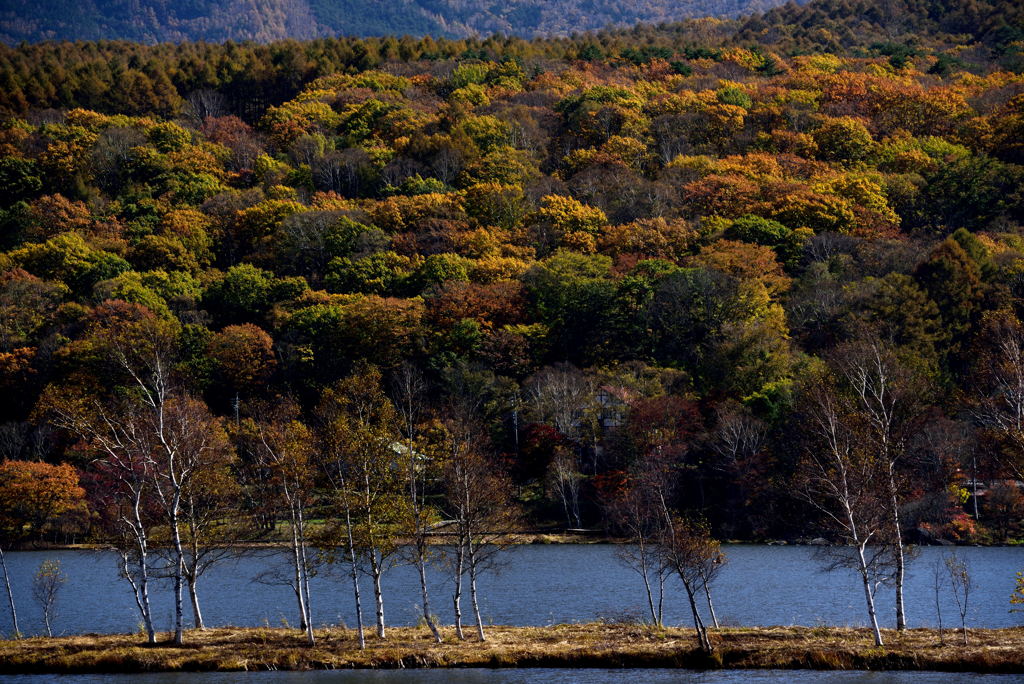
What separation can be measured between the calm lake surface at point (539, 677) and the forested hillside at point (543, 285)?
243 inches

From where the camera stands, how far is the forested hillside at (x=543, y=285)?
56.3 m

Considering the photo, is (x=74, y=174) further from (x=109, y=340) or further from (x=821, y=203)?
(x=821, y=203)

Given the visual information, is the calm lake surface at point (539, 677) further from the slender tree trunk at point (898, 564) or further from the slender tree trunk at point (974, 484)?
the slender tree trunk at point (974, 484)

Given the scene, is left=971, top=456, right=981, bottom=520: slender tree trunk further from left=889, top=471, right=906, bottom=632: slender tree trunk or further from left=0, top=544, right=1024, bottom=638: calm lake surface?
left=889, top=471, right=906, bottom=632: slender tree trunk

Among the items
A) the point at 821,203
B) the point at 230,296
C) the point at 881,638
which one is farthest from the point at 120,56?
the point at 881,638

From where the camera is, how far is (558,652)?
3547cm

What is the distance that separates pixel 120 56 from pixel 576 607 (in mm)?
167788

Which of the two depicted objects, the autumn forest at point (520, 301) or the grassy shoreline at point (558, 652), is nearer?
the grassy shoreline at point (558, 652)

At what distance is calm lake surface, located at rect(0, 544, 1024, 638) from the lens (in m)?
43.4

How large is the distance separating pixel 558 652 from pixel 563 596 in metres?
13.3

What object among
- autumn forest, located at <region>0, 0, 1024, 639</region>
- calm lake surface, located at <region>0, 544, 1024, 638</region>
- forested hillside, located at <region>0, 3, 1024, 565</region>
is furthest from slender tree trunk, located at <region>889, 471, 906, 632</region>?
calm lake surface, located at <region>0, 544, 1024, 638</region>

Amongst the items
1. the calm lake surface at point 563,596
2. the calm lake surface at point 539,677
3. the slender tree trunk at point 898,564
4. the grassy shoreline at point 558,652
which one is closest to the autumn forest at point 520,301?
the slender tree trunk at point 898,564

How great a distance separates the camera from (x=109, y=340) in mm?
86062

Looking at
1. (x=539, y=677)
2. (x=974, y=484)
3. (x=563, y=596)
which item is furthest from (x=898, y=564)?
(x=974, y=484)
